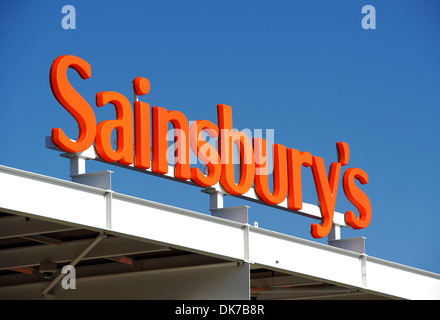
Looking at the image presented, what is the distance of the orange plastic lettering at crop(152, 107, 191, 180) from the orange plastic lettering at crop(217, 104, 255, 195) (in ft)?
4.23

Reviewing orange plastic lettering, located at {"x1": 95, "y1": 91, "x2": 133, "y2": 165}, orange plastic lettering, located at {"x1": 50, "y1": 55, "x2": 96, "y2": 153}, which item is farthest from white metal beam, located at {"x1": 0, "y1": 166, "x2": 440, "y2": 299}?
orange plastic lettering, located at {"x1": 95, "y1": 91, "x2": 133, "y2": 165}

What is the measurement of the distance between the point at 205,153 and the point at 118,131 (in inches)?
121

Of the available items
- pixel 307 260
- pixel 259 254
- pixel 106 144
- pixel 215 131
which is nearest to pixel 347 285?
pixel 307 260

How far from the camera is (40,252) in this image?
24188 millimetres

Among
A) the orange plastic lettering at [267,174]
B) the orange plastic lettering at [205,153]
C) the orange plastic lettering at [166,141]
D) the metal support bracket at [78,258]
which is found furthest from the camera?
the orange plastic lettering at [267,174]

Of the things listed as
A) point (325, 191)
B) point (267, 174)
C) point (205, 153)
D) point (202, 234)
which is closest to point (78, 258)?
point (202, 234)

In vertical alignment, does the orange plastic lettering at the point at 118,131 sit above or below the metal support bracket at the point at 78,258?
above

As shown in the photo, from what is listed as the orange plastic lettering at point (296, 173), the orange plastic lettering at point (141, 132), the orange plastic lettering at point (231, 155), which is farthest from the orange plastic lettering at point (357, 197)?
the orange plastic lettering at point (141, 132)

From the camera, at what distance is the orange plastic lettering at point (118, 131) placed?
79.2 ft

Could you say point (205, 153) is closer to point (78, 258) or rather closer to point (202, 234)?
point (202, 234)

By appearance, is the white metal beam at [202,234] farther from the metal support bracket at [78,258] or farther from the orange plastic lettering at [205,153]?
the orange plastic lettering at [205,153]

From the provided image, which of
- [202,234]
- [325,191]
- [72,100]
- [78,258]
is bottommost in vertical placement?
[78,258]

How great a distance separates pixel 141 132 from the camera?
25.9 m
